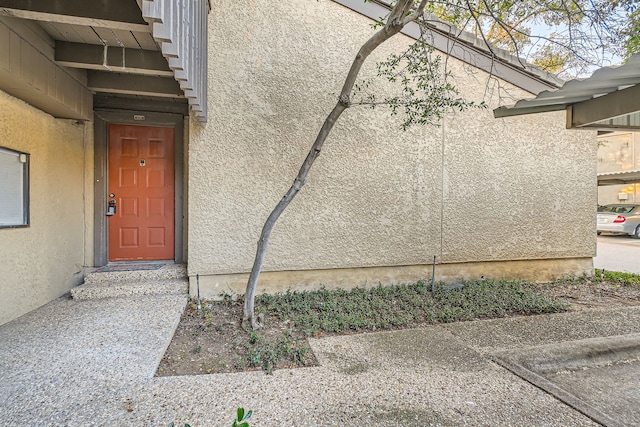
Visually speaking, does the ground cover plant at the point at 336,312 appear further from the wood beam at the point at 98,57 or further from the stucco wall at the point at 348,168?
the wood beam at the point at 98,57

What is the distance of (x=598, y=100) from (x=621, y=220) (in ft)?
43.3

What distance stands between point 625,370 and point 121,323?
17.5 ft

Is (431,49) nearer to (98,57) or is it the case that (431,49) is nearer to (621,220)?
(98,57)

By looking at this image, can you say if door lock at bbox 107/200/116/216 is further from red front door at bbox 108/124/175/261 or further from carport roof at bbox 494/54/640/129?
carport roof at bbox 494/54/640/129

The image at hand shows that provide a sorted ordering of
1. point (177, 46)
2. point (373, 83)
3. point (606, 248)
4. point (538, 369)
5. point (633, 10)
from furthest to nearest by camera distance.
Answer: point (606, 248), point (373, 83), point (633, 10), point (538, 369), point (177, 46)

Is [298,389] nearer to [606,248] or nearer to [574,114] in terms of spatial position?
[574,114]

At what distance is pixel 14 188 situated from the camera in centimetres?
371

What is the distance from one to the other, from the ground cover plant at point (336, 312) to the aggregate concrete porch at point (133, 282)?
50 centimetres

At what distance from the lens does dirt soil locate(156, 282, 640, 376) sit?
2959mm

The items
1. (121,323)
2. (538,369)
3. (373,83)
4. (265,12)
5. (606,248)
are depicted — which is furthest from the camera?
(606,248)

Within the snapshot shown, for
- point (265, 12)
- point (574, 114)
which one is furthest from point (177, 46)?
point (574, 114)

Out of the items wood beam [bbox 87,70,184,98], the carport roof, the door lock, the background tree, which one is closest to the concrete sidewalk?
the background tree

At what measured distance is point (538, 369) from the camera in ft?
10.1

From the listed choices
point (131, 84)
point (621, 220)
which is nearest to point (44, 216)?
point (131, 84)
